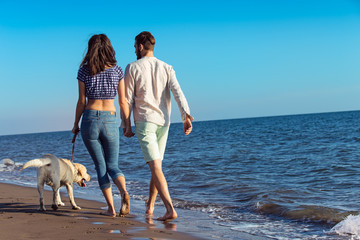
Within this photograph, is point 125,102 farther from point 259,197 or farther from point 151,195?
point 259,197

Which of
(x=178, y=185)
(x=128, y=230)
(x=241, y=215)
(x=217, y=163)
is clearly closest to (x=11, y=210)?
(x=128, y=230)

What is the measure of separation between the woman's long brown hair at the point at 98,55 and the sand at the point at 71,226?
154cm

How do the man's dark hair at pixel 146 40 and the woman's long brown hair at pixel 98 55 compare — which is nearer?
the woman's long brown hair at pixel 98 55

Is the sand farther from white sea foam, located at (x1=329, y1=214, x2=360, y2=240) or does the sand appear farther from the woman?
white sea foam, located at (x1=329, y1=214, x2=360, y2=240)

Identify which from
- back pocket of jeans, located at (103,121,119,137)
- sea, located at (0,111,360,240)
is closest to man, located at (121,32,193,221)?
back pocket of jeans, located at (103,121,119,137)

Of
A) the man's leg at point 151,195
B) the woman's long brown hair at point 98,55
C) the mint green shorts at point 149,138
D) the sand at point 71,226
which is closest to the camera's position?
the sand at point 71,226

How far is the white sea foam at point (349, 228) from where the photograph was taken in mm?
3796

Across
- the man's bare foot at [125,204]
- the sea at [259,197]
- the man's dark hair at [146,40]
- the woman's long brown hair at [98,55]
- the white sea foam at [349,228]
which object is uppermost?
the man's dark hair at [146,40]

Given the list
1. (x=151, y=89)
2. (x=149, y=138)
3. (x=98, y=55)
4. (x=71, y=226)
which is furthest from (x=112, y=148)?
(x=98, y=55)

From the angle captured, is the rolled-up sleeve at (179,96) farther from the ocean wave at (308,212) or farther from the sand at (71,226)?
the ocean wave at (308,212)

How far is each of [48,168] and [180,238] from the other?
189 centimetres

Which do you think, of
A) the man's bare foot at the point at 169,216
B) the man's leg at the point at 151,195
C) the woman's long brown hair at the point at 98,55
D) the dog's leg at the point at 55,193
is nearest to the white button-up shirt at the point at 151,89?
the woman's long brown hair at the point at 98,55

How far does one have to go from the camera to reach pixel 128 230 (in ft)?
11.4

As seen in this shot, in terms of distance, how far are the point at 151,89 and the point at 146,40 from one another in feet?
1.73
